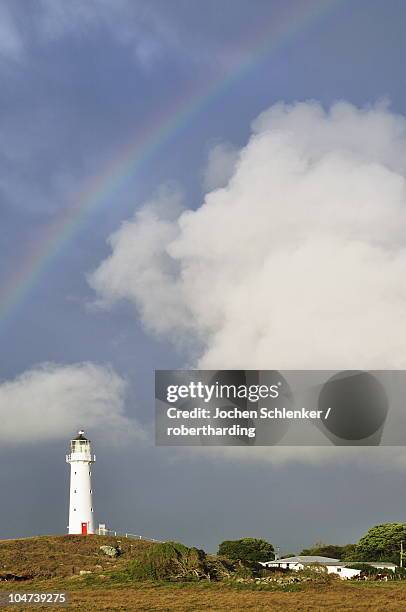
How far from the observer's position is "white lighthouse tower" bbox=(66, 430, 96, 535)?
119500 mm

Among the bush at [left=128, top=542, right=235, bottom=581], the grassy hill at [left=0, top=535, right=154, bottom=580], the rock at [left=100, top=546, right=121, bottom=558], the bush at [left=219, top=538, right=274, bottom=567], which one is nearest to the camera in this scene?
the bush at [left=128, top=542, right=235, bottom=581]

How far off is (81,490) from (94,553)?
2183 centimetres

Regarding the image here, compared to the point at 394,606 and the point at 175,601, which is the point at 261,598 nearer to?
the point at 175,601

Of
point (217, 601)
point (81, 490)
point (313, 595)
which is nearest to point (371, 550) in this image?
point (81, 490)

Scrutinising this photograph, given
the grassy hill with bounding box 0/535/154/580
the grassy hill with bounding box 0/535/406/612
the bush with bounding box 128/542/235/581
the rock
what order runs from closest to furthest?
the grassy hill with bounding box 0/535/406/612
the bush with bounding box 128/542/235/581
the grassy hill with bounding box 0/535/154/580
the rock

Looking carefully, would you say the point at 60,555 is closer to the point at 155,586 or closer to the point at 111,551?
the point at 111,551

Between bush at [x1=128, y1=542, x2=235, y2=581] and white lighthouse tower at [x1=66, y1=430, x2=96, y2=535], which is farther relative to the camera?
white lighthouse tower at [x1=66, y1=430, x2=96, y2=535]

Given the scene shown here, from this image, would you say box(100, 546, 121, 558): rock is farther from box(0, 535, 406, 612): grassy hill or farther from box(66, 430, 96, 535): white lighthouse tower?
box(66, 430, 96, 535): white lighthouse tower

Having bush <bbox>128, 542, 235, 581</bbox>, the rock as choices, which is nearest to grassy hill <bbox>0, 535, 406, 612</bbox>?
bush <bbox>128, 542, 235, 581</bbox>

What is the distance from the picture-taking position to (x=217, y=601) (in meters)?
58.3

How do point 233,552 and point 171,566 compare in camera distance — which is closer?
point 171,566

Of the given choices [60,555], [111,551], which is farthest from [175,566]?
[111,551]

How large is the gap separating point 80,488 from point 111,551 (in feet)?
71.3

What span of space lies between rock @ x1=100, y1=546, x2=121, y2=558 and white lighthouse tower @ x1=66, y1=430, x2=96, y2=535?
51.6 ft
